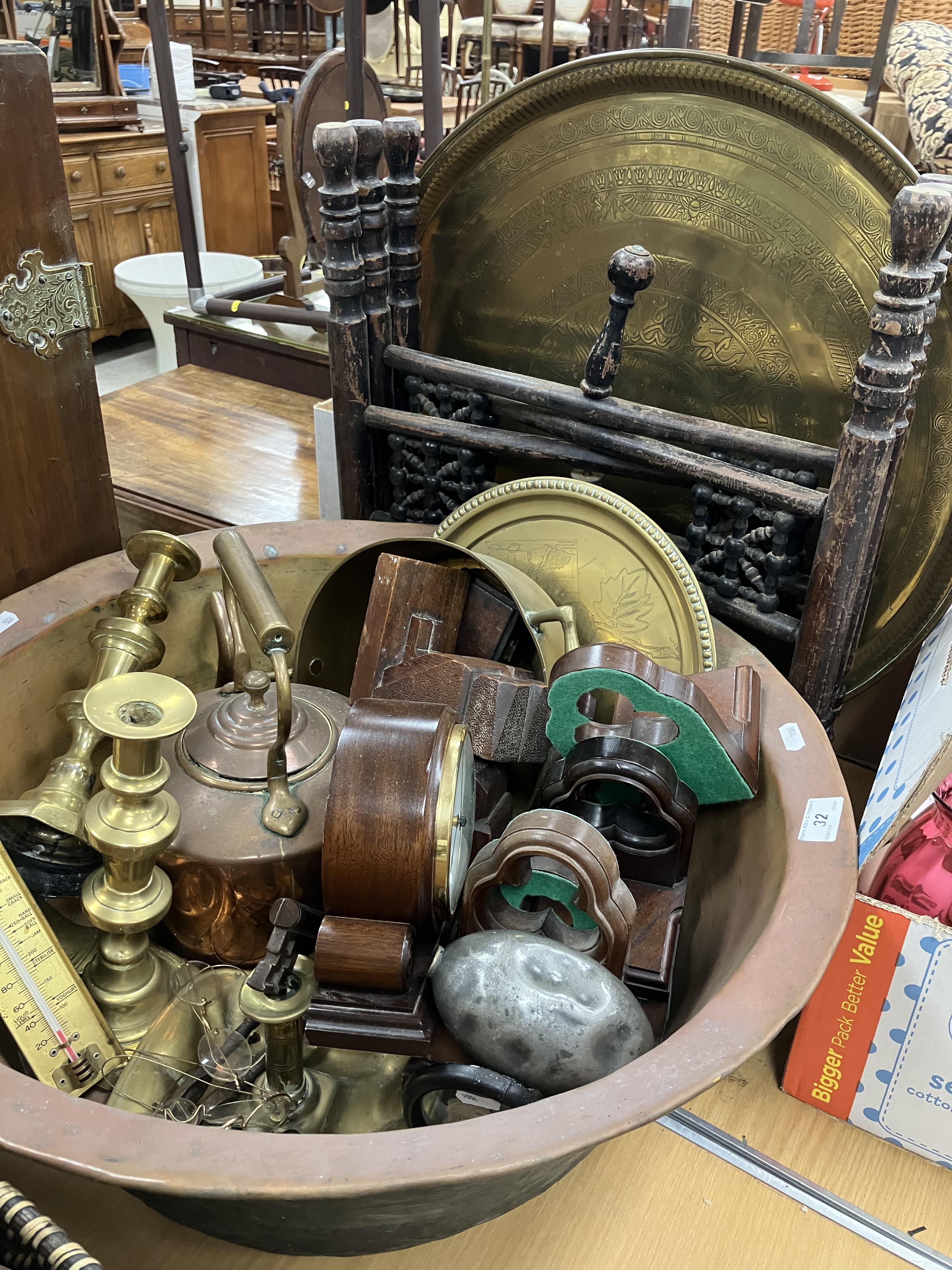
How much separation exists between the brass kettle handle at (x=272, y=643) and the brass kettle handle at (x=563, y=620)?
0.76ft

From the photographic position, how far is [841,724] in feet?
3.68

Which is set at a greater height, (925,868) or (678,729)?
(678,729)

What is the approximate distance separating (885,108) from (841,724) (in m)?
1.86

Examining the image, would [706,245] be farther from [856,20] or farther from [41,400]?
[856,20]

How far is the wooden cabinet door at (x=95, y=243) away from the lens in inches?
119

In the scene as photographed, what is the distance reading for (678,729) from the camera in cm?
71

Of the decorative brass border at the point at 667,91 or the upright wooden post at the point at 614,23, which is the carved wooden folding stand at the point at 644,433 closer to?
the decorative brass border at the point at 667,91

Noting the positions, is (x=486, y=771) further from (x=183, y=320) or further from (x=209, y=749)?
(x=183, y=320)

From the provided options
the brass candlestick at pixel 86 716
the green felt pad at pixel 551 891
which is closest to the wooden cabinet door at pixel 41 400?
the brass candlestick at pixel 86 716

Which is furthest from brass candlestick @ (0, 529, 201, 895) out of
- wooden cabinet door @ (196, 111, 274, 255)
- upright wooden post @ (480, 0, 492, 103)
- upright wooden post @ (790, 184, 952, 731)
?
wooden cabinet door @ (196, 111, 274, 255)

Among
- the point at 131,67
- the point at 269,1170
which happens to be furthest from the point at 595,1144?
the point at 131,67

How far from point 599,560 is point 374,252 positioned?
391 mm

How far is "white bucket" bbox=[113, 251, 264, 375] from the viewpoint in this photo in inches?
95.7

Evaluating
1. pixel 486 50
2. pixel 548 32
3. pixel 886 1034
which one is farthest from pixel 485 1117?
pixel 548 32
